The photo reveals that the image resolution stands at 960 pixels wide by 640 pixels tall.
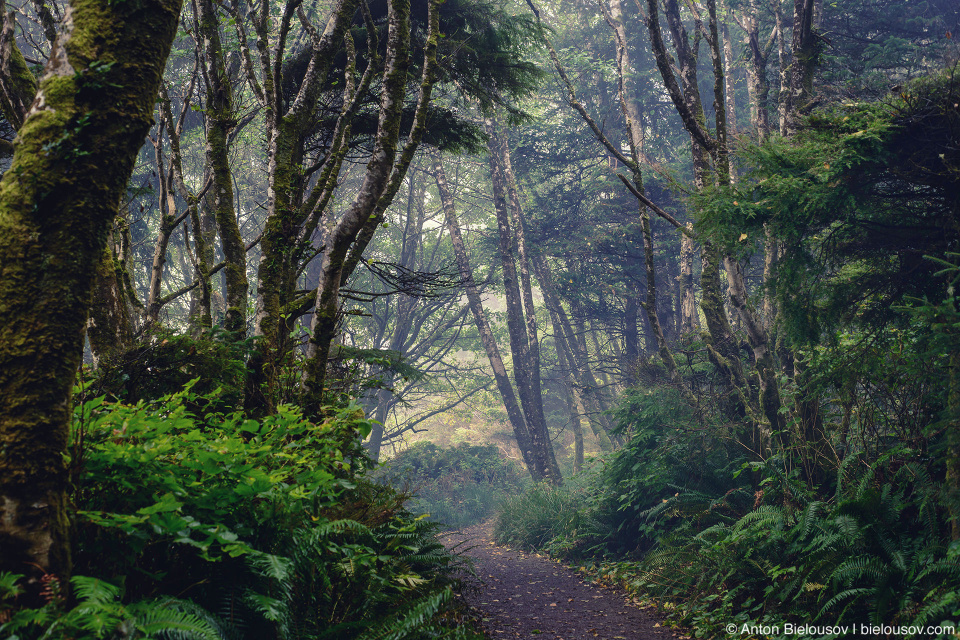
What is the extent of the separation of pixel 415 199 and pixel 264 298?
22131 mm

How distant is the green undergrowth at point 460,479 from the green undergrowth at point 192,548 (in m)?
16.5

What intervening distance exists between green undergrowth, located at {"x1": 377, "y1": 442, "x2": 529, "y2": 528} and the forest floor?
9433 mm

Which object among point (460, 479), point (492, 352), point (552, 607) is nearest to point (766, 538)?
point (552, 607)

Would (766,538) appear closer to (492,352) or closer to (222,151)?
(222,151)

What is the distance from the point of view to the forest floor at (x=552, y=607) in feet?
19.1

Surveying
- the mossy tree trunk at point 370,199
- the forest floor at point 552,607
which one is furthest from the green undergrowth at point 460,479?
the mossy tree trunk at point 370,199

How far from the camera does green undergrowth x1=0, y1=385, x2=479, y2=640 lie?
1760 millimetres

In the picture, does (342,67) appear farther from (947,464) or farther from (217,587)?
(947,464)

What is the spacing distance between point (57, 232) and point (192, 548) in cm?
143

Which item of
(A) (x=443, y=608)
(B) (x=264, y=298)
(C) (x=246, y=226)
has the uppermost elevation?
(C) (x=246, y=226)

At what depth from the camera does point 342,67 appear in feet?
24.5

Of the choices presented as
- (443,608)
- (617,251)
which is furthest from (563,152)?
(443,608)

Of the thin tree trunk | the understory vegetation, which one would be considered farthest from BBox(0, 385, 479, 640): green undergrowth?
the thin tree trunk

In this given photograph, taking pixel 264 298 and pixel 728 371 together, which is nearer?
pixel 264 298
